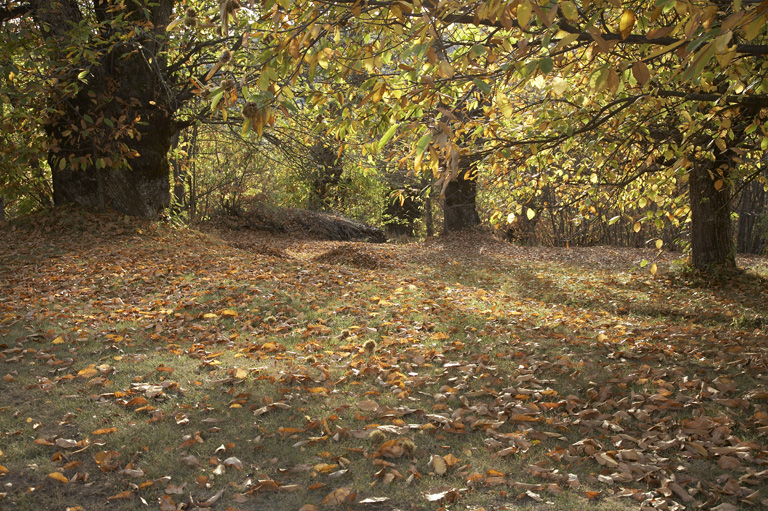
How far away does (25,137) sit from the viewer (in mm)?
8609

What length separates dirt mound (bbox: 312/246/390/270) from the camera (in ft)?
37.4

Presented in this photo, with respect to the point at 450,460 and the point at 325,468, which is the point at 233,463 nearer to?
the point at 325,468

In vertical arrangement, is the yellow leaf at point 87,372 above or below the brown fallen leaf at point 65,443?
above

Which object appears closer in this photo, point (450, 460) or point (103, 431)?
point (450, 460)

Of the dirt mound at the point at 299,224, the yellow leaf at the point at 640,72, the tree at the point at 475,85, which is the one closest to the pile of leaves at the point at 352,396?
the tree at the point at 475,85

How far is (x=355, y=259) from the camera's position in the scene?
38.4 ft

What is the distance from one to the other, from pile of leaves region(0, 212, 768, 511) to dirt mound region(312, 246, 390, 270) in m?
3.33

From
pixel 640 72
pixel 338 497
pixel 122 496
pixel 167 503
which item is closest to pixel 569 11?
pixel 640 72

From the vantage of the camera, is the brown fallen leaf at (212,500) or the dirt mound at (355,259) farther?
the dirt mound at (355,259)

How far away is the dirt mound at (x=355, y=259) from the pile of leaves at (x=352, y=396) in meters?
3.33

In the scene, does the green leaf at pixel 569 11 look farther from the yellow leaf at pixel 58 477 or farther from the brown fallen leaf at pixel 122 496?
the yellow leaf at pixel 58 477

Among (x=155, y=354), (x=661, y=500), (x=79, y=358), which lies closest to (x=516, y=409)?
(x=661, y=500)

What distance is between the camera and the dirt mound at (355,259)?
1141 centimetres

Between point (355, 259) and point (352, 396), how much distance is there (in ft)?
25.1
